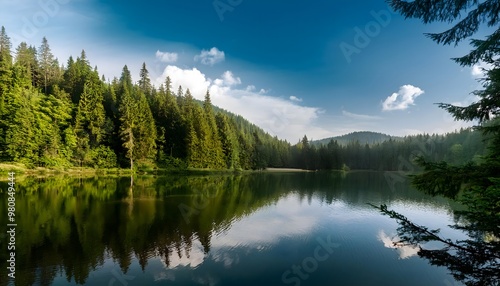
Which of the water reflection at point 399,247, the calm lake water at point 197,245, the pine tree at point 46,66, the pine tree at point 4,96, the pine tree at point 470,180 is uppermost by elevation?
the pine tree at point 46,66

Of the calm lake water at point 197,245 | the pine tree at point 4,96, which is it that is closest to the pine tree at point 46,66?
the pine tree at point 4,96

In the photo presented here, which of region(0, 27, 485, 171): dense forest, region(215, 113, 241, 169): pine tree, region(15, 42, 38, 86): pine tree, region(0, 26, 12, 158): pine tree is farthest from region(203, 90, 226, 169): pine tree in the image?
region(15, 42, 38, 86): pine tree

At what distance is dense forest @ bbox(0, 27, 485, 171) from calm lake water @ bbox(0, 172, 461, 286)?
28.7m

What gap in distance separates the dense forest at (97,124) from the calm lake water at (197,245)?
28.7m

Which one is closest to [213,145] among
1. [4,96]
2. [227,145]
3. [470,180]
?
[227,145]

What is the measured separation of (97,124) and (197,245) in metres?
57.3

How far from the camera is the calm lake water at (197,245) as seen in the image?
40.2ft

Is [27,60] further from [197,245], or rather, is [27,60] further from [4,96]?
[197,245]

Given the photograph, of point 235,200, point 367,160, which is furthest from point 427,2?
point 367,160

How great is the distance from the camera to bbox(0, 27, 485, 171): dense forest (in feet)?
166

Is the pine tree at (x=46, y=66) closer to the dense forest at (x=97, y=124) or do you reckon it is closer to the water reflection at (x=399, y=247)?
the dense forest at (x=97, y=124)

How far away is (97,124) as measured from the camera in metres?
62.2

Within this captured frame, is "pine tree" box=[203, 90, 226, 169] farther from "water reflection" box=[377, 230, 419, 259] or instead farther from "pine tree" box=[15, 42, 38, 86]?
"water reflection" box=[377, 230, 419, 259]

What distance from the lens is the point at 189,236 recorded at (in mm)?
17656
